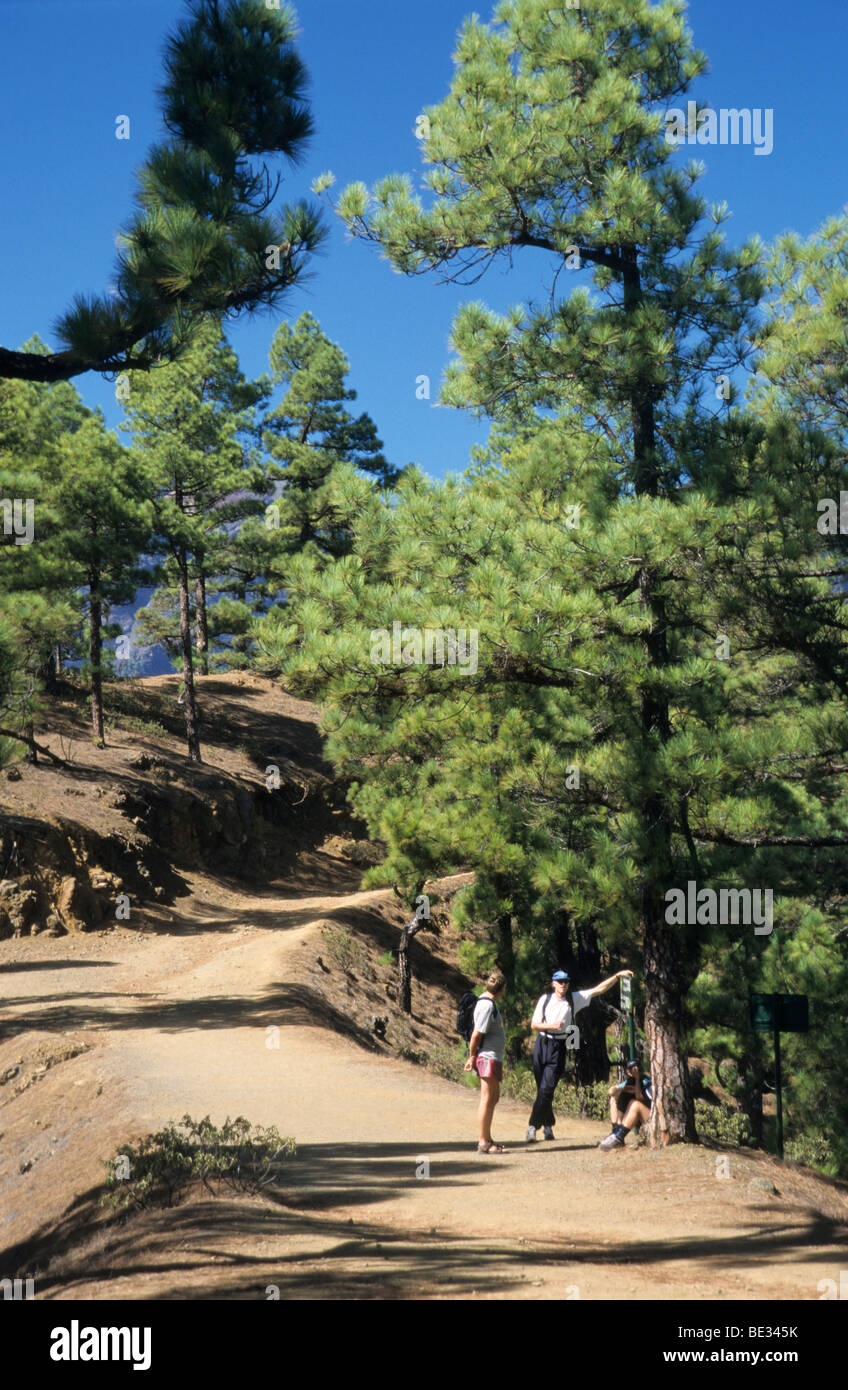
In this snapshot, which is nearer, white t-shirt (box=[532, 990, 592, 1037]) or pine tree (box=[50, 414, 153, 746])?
white t-shirt (box=[532, 990, 592, 1037])

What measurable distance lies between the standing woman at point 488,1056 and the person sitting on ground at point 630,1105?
42.5 inches

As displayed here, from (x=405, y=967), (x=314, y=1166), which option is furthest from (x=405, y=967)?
(x=314, y=1166)

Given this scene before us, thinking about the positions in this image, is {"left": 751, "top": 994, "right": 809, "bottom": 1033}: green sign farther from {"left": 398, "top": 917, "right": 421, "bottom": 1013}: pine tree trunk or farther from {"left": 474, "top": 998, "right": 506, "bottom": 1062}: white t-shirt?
{"left": 398, "top": 917, "right": 421, "bottom": 1013}: pine tree trunk

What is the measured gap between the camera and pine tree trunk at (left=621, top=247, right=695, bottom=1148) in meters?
9.47

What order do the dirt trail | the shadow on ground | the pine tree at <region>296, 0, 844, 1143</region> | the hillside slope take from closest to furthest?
the shadow on ground < the dirt trail < the hillside slope < the pine tree at <region>296, 0, 844, 1143</region>

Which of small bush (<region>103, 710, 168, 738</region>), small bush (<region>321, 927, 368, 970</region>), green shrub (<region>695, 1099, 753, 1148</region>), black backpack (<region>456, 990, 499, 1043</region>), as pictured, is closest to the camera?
black backpack (<region>456, 990, 499, 1043</region>)

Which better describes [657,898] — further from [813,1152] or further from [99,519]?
[99,519]

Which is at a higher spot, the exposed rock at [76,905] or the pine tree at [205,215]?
the pine tree at [205,215]

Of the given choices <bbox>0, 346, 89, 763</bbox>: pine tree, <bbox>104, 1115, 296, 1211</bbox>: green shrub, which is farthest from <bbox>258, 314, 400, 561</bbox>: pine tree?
<bbox>104, 1115, 296, 1211</bbox>: green shrub

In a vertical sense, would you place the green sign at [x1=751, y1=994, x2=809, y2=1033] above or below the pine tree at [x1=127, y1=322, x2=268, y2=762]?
below

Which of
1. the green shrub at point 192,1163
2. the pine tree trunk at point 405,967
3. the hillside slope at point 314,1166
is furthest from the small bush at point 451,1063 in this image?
the green shrub at point 192,1163

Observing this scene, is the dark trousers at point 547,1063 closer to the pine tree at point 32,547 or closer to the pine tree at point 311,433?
the pine tree at point 32,547

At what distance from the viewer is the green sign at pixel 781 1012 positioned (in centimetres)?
1075

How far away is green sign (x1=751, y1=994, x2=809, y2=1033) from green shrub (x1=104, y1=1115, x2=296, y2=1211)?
5.26 m
